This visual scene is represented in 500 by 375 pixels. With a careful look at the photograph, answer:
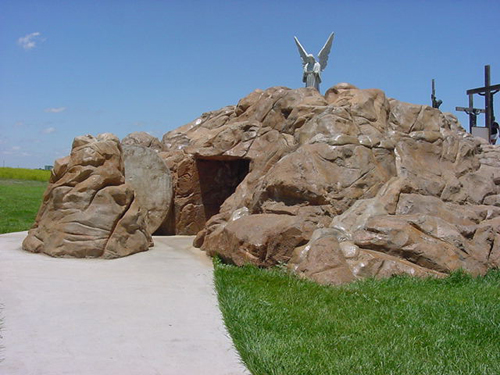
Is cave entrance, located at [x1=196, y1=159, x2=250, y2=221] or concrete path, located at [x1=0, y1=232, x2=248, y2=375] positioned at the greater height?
cave entrance, located at [x1=196, y1=159, x2=250, y2=221]

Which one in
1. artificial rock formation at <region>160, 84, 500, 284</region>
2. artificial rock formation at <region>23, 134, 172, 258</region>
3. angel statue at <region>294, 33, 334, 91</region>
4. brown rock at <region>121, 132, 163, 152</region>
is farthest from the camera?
angel statue at <region>294, 33, 334, 91</region>

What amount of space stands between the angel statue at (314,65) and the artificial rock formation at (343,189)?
11.6 metres

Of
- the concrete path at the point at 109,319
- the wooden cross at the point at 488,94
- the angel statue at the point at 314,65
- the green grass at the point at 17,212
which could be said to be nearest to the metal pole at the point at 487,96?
the wooden cross at the point at 488,94

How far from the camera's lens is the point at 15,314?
Answer: 5.14 m

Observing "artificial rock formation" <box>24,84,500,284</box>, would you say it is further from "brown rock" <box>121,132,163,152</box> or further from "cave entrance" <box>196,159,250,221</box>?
"brown rock" <box>121,132,163,152</box>

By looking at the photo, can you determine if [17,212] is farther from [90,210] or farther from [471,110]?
[471,110]

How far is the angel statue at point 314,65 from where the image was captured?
24.2 m

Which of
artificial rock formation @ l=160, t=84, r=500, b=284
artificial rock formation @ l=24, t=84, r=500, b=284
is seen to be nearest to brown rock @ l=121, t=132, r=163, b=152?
artificial rock formation @ l=160, t=84, r=500, b=284

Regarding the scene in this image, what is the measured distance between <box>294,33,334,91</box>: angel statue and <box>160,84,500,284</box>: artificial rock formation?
11.6 meters

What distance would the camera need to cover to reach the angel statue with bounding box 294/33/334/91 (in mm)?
24172

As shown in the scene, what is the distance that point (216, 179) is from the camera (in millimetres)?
12586

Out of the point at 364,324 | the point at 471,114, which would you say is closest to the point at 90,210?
the point at 364,324

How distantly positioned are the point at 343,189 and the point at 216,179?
4613mm

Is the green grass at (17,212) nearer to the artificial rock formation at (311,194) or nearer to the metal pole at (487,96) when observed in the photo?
the artificial rock formation at (311,194)
